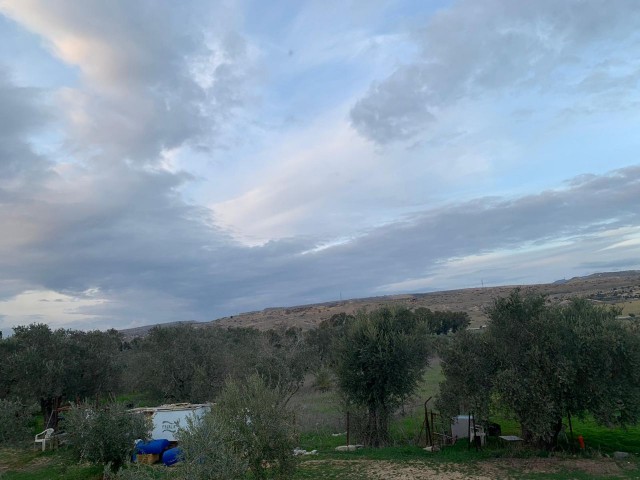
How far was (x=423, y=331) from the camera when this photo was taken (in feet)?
79.9

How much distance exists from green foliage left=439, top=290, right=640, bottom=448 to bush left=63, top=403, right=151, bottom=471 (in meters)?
13.4

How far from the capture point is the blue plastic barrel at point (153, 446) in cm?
2261

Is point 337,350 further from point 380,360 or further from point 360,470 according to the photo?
point 360,470

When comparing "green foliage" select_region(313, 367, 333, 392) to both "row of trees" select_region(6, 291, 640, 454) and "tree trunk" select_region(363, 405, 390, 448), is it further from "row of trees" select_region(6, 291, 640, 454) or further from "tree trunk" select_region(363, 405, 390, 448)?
"tree trunk" select_region(363, 405, 390, 448)

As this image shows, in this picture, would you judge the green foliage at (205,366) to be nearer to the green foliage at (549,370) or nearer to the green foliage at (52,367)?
the green foliage at (52,367)

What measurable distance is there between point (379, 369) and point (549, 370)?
7845 mm

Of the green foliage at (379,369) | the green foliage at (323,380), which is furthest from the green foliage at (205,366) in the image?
the green foliage at (379,369)

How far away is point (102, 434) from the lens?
19375mm

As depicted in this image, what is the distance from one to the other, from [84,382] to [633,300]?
264ft

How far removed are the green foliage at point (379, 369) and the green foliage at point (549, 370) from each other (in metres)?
3.37

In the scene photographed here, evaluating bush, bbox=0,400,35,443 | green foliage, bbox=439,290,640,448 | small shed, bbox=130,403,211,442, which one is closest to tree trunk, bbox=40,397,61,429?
small shed, bbox=130,403,211,442

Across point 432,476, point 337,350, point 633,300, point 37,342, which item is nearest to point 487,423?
point 432,476

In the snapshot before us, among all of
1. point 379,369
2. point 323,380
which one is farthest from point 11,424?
point 323,380

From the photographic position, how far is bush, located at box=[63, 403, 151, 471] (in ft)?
63.0
